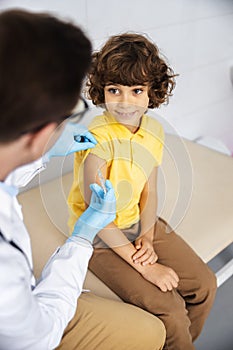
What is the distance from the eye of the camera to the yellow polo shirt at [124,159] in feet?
3.56

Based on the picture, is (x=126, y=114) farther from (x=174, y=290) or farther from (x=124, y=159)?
(x=174, y=290)

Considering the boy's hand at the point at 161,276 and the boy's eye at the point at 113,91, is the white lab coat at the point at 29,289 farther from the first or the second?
the boy's eye at the point at 113,91

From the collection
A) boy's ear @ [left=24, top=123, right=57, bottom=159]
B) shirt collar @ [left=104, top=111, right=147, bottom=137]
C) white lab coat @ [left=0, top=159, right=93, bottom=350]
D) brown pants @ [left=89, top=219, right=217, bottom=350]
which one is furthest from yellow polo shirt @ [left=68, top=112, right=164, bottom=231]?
boy's ear @ [left=24, top=123, right=57, bottom=159]

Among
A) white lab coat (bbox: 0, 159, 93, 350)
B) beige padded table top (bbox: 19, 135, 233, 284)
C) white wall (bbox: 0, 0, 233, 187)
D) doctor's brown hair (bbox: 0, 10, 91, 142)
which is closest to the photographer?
doctor's brown hair (bbox: 0, 10, 91, 142)

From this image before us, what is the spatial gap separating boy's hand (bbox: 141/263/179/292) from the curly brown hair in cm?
46

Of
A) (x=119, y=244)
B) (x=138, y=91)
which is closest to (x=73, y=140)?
(x=138, y=91)

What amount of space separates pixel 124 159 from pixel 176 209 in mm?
304

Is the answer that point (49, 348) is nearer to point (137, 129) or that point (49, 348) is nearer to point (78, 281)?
point (78, 281)

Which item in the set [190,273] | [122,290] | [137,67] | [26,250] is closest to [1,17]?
[26,250]

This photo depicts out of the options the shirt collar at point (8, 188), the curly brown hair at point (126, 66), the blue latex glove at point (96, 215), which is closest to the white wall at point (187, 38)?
the curly brown hair at point (126, 66)

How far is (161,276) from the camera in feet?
3.66

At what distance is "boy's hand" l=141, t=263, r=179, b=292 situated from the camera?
1.10 m

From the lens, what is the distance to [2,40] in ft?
1.52

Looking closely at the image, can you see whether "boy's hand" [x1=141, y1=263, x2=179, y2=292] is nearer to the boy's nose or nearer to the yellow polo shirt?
the yellow polo shirt
